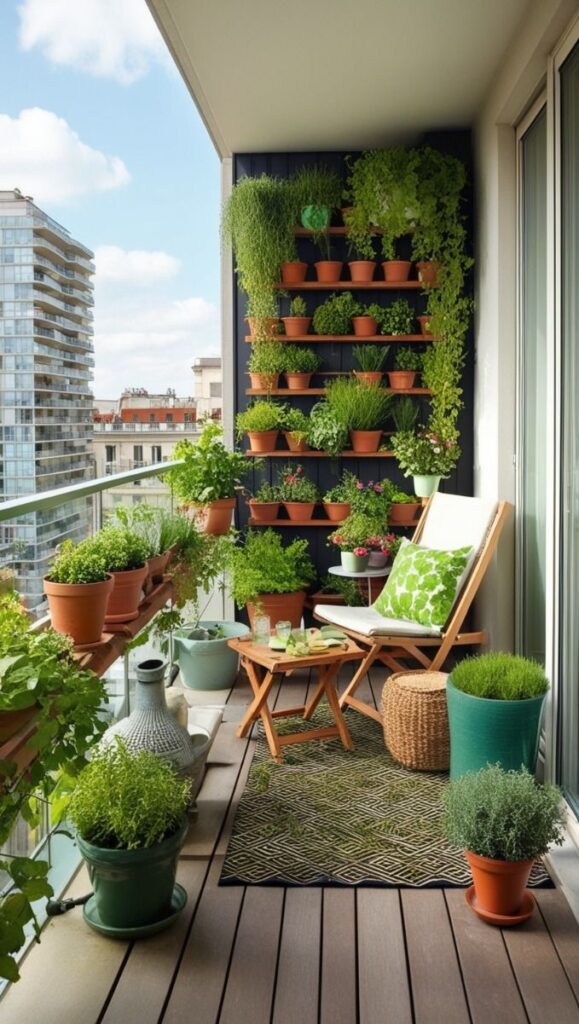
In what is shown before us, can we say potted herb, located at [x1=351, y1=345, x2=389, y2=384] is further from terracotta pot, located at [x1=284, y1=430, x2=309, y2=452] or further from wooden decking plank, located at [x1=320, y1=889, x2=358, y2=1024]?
wooden decking plank, located at [x1=320, y1=889, x2=358, y2=1024]

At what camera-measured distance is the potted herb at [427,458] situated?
203 inches

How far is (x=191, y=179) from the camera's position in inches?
417

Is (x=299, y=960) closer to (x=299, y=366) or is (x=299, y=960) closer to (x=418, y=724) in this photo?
(x=418, y=724)

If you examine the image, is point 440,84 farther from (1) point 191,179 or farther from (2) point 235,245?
(1) point 191,179

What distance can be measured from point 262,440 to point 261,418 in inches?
5.4

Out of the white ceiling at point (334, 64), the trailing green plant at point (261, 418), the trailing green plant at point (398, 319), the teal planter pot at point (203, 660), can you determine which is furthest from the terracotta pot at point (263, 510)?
the white ceiling at point (334, 64)

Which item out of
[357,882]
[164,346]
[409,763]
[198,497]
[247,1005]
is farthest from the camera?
[164,346]

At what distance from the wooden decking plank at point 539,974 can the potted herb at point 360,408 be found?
3.03m

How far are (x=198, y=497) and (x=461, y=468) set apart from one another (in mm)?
1486

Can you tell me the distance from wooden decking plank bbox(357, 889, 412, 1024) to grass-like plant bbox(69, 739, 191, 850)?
0.60 m

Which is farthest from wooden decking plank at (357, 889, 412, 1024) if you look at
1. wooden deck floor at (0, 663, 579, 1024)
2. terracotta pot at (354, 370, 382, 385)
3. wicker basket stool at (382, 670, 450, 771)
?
terracotta pot at (354, 370, 382, 385)

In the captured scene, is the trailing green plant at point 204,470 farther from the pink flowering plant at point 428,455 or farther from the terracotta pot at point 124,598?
the terracotta pot at point 124,598

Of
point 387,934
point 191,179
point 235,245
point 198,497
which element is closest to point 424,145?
point 235,245

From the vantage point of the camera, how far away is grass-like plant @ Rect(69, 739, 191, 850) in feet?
8.23
